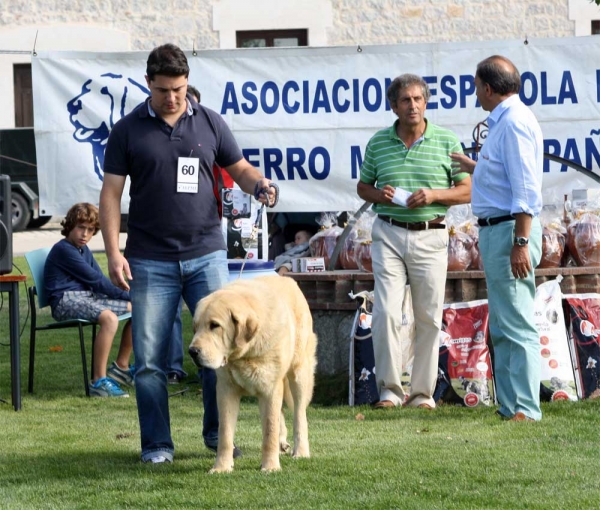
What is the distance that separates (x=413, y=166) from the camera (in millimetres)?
6961

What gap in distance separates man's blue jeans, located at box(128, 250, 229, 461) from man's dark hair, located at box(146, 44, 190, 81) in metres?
0.89

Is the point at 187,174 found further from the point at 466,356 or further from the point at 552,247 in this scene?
the point at 552,247

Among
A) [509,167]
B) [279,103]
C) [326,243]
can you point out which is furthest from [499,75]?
[279,103]

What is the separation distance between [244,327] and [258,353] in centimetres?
18

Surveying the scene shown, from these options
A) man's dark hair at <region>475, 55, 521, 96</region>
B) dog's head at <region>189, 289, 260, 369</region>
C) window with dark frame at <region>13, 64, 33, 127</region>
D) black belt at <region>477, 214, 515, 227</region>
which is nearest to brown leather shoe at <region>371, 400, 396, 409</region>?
black belt at <region>477, 214, 515, 227</region>

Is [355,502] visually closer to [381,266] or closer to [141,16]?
[381,266]

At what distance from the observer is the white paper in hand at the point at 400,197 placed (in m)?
6.79

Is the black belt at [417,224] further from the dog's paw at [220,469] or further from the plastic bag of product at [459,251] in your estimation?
the dog's paw at [220,469]

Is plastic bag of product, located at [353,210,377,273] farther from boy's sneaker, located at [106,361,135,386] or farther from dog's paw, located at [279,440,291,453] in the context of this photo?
dog's paw, located at [279,440,291,453]

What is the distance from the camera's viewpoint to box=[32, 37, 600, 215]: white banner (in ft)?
30.1

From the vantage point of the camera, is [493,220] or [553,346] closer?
[493,220]

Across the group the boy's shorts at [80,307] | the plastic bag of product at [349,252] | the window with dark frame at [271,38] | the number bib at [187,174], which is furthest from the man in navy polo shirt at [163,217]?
the window with dark frame at [271,38]

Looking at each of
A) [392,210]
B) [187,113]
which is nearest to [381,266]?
[392,210]

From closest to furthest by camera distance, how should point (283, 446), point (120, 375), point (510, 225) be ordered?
point (283, 446) → point (510, 225) → point (120, 375)
